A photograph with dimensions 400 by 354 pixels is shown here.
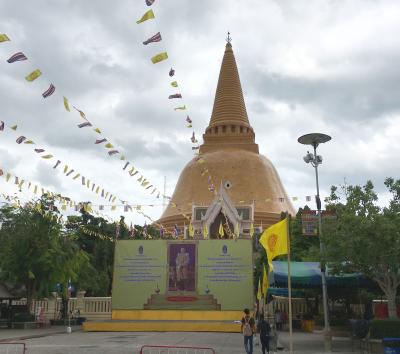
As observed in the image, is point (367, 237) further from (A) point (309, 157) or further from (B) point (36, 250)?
(B) point (36, 250)

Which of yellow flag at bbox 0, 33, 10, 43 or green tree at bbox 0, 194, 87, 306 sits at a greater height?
yellow flag at bbox 0, 33, 10, 43

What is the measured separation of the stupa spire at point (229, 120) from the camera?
5881 centimetres

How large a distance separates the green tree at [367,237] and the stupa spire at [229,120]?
41.6 metres

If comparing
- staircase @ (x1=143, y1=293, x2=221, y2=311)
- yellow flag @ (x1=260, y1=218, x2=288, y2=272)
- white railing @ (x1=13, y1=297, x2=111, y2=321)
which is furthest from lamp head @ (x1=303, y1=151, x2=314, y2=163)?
white railing @ (x1=13, y1=297, x2=111, y2=321)

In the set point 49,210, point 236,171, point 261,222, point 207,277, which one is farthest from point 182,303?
point 236,171

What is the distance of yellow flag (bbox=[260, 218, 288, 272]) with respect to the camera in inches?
487

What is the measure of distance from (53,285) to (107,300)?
6178 mm

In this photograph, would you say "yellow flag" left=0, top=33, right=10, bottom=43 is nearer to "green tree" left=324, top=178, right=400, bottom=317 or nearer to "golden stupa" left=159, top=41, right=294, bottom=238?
"green tree" left=324, top=178, right=400, bottom=317

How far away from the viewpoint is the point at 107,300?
33.1 metres

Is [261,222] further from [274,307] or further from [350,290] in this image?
[350,290]

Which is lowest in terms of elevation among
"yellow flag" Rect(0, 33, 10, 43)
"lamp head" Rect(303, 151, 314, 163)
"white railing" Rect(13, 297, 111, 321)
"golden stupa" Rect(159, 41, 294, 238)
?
"white railing" Rect(13, 297, 111, 321)

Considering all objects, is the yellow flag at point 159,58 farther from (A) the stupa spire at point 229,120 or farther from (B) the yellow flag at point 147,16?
(A) the stupa spire at point 229,120

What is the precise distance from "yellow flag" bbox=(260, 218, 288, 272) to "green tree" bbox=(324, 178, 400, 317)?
3.62 m

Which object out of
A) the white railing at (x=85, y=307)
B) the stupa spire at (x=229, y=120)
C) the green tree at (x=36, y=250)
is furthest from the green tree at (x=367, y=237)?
the stupa spire at (x=229, y=120)
